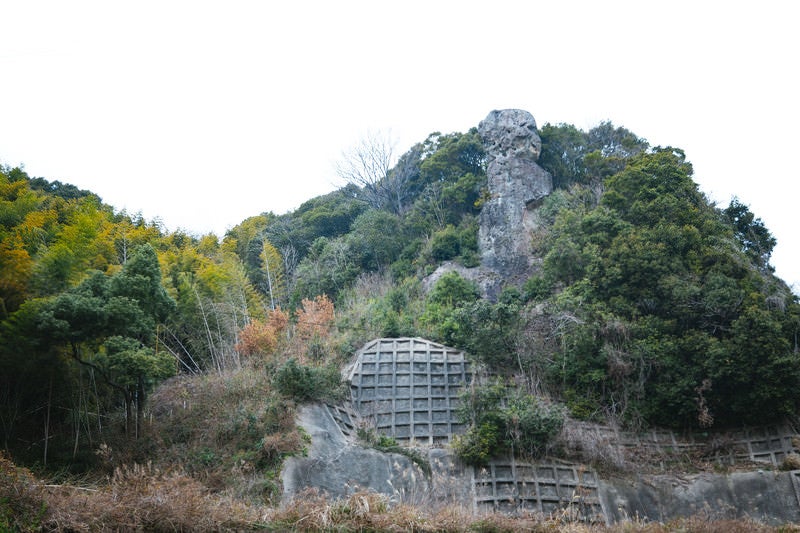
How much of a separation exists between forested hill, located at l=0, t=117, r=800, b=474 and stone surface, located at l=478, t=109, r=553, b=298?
0.63 metres

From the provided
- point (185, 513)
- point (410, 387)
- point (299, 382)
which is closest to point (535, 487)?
point (410, 387)

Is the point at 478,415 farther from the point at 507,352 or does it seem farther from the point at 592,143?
the point at 592,143

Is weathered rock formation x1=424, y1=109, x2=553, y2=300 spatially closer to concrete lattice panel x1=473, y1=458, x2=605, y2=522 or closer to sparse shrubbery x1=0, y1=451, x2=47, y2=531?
concrete lattice panel x1=473, y1=458, x2=605, y2=522

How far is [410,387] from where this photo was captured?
576 inches

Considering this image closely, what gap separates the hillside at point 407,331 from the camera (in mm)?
10266

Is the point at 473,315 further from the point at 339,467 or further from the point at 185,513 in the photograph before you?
the point at 185,513

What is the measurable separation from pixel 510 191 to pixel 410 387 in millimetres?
10892

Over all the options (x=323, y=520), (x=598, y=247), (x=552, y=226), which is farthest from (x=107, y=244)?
(x=552, y=226)

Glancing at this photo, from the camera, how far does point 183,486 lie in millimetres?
7527

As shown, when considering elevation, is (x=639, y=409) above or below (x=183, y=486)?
above

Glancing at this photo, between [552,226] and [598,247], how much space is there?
14.4 feet

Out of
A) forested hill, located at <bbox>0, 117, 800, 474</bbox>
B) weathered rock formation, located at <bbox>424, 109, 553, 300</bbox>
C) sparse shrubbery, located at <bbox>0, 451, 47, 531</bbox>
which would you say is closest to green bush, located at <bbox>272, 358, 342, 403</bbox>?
forested hill, located at <bbox>0, 117, 800, 474</bbox>

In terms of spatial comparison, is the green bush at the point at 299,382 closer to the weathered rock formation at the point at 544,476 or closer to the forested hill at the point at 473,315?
the weathered rock formation at the point at 544,476

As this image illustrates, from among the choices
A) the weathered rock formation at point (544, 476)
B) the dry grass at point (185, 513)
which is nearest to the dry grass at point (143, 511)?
the dry grass at point (185, 513)
